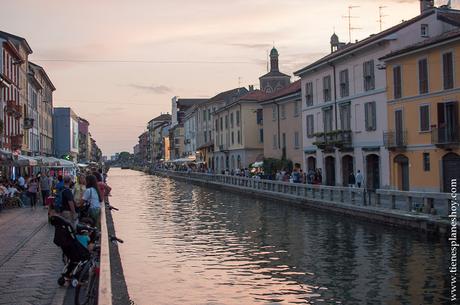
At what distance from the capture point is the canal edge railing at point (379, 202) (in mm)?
21705

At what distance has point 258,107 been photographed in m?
76.9

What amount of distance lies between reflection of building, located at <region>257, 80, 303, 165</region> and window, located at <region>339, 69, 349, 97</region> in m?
10.4

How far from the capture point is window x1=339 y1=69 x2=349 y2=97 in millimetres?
46156

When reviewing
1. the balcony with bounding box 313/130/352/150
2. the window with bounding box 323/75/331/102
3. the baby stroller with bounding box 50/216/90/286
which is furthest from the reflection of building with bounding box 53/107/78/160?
the baby stroller with bounding box 50/216/90/286

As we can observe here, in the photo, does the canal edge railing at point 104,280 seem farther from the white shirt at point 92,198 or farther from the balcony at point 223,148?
the balcony at point 223,148

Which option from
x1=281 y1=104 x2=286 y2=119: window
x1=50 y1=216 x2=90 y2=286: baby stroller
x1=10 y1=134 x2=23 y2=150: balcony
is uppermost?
x1=281 y1=104 x2=286 y2=119: window

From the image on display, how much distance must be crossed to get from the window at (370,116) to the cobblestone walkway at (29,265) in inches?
1042

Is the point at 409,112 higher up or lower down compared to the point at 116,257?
higher up

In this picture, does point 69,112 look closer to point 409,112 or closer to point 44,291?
point 409,112

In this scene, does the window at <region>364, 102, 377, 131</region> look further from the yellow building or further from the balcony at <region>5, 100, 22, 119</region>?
the balcony at <region>5, 100, 22, 119</region>

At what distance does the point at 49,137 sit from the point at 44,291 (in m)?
82.4

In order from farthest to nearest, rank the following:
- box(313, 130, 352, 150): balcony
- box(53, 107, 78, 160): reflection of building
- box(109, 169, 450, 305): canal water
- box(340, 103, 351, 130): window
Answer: box(53, 107, 78, 160): reflection of building < box(340, 103, 351, 130): window < box(313, 130, 352, 150): balcony < box(109, 169, 450, 305): canal water

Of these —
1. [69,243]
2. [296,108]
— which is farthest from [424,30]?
[69,243]

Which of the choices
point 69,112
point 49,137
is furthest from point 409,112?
point 69,112
